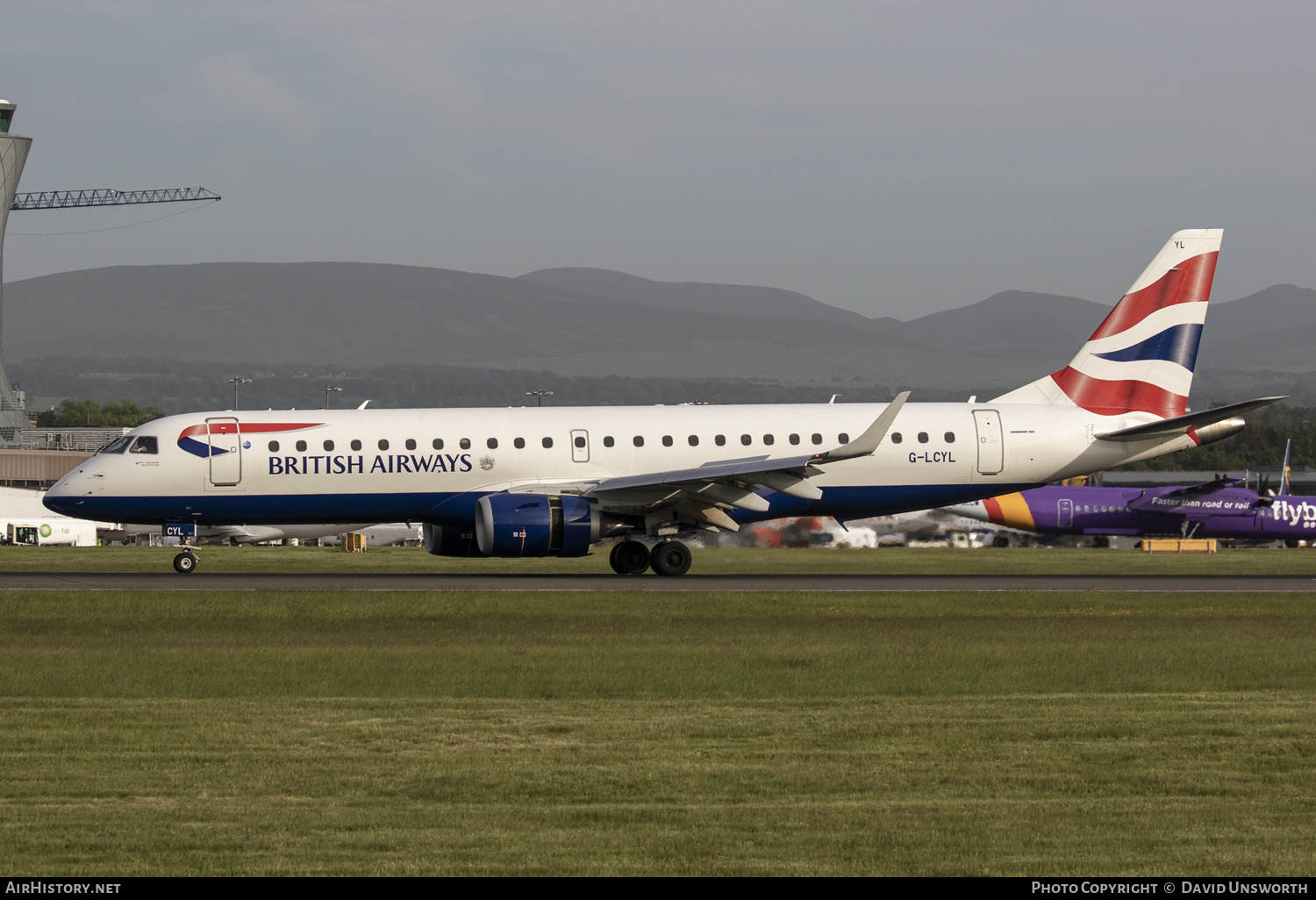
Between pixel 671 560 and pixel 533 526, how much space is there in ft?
12.8

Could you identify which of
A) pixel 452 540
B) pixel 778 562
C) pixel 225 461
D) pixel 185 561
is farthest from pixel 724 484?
pixel 185 561

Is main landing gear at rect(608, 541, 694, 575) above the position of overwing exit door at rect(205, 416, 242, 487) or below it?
below

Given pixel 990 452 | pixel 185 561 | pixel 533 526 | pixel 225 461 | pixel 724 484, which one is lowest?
pixel 185 561

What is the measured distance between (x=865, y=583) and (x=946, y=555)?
57.4 ft

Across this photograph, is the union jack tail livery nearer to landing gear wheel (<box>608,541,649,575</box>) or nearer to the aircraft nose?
landing gear wheel (<box>608,541,649,575</box>)

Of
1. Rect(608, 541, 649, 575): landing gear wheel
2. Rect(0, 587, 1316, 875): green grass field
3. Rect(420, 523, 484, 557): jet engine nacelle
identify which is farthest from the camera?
Rect(420, 523, 484, 557): jet engine nacelle

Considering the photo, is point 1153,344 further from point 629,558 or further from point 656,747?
point 656,747

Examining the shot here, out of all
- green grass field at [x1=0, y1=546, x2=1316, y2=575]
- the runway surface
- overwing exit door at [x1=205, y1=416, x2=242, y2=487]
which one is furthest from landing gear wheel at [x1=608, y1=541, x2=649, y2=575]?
overwing exit door at [x1=205, y1=416, x2=242, y2=487]

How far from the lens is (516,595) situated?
24.3 m

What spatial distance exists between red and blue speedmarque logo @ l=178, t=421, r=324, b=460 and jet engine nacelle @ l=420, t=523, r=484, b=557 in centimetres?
362

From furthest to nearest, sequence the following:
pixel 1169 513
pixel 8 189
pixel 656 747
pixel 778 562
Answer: pixel 8 189 → pixel 1169 513 → pixel 778 562 → pixel 656 747

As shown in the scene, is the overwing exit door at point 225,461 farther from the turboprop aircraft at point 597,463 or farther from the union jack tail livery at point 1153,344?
the union jack tail livery at point 1153,344

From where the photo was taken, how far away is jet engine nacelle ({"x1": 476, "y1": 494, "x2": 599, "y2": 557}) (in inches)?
1069

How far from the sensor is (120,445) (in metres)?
30.1
